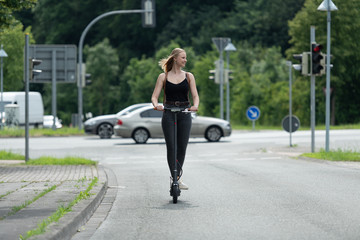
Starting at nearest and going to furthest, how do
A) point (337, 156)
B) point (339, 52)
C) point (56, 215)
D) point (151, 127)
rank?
point (56, 215) < point (337, 156) < point (151, 127) < point (339, 52)

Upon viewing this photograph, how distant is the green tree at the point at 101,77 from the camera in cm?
7144

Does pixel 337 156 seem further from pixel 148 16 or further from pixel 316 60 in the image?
pixel 148 16

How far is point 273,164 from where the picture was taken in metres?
17.6

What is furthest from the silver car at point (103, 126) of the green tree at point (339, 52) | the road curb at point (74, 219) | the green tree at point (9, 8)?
the road curb at point (74, 219)

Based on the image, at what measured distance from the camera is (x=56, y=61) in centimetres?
3575

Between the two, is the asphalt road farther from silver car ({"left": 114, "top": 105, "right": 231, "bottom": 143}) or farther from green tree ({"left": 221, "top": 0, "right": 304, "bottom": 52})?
green tree ({"left": 221, "top": 0, "right": 304, "bottom": 52})

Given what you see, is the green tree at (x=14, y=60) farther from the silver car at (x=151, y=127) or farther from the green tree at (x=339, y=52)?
the green tree at (x=339, y=52)

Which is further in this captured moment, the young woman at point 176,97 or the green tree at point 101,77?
the green tree at point 101,77

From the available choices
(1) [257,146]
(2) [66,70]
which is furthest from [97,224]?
(2) [66,70]

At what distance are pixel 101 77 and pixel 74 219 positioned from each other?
2564 inches

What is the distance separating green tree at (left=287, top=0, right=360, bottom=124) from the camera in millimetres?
47500

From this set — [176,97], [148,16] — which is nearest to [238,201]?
[176,97]

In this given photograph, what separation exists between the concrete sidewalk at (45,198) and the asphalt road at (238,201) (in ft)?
1.00

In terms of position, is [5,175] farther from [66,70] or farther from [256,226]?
[66,70]
